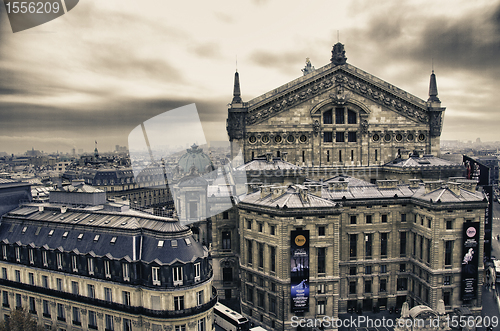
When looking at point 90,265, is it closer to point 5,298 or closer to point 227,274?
point 5,298

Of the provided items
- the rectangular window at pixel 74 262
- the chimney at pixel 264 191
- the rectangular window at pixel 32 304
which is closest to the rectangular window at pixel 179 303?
the rectangular window at pixel 74 262

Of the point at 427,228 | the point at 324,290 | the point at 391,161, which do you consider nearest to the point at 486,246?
the point at 391,161

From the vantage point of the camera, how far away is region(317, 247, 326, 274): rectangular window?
5006 cm

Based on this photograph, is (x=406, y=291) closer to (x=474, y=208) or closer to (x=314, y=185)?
(x=474, y=208)

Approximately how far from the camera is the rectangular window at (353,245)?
55.9 metres

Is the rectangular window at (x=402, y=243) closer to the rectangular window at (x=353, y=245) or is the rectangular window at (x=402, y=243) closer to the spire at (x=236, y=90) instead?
the rectangular window at (x=353, y=245)

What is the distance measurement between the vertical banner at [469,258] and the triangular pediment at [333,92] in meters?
27.4

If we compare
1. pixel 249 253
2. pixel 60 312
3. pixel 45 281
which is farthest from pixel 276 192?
pixel 45 281

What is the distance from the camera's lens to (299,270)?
49.2 m

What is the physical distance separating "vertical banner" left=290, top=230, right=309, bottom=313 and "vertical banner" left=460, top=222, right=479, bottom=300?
2257 cm

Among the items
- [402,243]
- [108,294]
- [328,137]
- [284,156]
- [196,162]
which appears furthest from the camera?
[196,162]

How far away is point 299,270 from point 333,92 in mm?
36060

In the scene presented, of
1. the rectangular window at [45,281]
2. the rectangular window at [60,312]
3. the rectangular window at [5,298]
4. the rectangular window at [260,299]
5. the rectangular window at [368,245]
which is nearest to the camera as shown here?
the rectangular window at [60,312]

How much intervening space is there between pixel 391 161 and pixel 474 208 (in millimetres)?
21710
